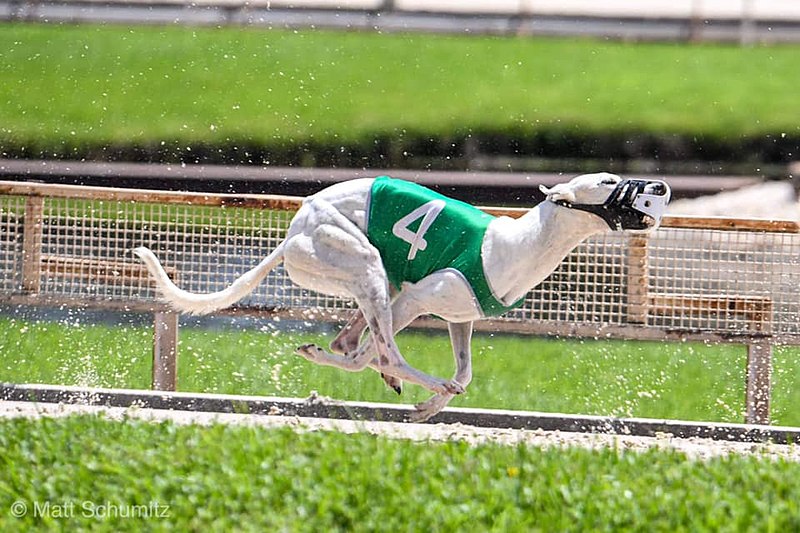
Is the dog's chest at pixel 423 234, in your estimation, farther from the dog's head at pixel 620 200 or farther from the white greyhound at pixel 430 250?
the dog's head at pixel 620 200

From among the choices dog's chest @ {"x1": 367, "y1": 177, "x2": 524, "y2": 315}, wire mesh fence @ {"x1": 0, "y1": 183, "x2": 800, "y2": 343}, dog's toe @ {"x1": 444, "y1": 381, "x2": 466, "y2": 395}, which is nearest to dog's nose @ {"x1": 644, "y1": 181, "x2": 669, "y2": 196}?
dog's chest @ {"x1": 367, "y1": 177, "x2": 524, "y2": 315}

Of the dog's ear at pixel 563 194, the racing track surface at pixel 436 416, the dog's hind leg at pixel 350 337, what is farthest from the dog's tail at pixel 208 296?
the dog's ear at pixel 563 194

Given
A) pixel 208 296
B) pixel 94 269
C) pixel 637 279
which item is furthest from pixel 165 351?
pixel 637 279

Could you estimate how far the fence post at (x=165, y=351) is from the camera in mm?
6945

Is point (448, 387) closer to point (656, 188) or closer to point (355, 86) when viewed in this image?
point (656, 188)

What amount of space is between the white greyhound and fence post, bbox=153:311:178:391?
1313mm

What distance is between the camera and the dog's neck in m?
5.38

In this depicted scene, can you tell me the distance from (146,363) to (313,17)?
938 inches

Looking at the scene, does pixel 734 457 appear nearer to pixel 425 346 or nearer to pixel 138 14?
pixel 425 346

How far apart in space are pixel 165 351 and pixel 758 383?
2.80 metres

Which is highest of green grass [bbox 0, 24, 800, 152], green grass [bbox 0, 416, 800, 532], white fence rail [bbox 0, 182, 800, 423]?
green grass [bbox 0, 24, 800, 152]

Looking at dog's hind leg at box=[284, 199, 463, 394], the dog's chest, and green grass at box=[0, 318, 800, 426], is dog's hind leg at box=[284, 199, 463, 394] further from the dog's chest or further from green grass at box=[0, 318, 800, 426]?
green grass at box=[0, 318, 800, 426]

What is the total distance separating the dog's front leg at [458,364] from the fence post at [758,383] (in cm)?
179

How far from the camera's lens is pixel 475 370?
29.3 feet
